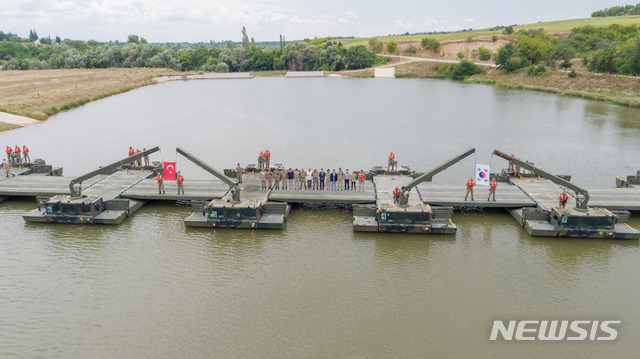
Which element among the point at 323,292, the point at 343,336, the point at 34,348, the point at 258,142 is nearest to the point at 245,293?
the point at 323,292

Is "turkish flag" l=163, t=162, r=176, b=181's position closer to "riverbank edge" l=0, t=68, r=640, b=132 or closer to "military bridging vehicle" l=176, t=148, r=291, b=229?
"military bridging vehicle" l=176, t=148, r=291, b=229

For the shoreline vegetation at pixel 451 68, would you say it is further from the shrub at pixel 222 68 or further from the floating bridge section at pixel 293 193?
the floating bridge section at pixel 293 193

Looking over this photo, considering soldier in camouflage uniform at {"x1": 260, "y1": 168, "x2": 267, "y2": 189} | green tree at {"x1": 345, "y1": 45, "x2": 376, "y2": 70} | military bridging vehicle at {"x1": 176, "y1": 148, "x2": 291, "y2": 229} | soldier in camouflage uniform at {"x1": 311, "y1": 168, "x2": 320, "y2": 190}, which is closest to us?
military bridging vehicle at {"x1": 176, "y1": 148, "x2": 291, "y2": 229}

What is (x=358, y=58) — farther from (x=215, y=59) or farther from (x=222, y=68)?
(x=215, y=59)

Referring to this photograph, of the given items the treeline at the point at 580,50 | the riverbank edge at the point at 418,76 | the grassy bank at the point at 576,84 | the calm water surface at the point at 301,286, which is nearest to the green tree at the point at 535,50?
the treeline at the point at 580,50

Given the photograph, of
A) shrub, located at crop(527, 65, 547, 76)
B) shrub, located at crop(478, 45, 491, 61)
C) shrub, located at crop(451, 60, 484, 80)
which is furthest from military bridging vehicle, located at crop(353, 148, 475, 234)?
shrub, located at crop(478, 45, 491, 61)

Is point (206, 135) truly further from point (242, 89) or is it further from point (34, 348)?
point (242, 89)
